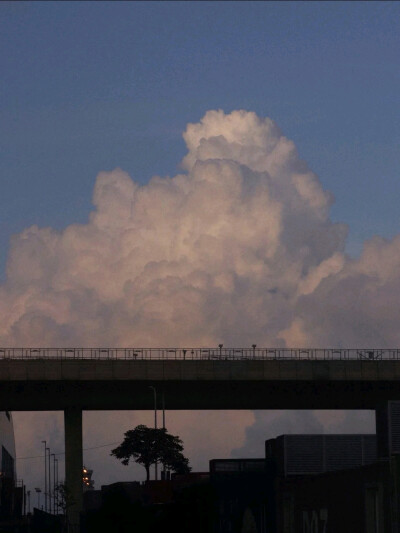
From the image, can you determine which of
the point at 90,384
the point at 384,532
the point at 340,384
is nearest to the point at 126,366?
the point at 90,384

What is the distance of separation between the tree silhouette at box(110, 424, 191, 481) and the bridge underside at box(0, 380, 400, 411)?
30345 mm

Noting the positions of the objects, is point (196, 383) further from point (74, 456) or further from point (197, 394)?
point (74, 456)

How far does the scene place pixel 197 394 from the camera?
11925 cm

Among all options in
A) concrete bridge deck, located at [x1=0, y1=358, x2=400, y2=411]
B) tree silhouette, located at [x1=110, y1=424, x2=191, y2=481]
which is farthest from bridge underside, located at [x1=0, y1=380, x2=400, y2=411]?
tree silhouette, located at [x1=110, y1=424, x2=191, y2=481]

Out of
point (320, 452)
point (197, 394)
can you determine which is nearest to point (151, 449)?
point (197, 394)

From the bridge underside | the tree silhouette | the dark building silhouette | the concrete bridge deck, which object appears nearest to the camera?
the dark building silhouette

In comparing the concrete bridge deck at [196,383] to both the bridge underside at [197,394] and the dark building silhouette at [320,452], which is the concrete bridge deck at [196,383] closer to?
the bridge underside at [197,394]

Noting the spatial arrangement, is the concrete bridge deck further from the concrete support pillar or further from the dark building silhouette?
the dark building silhouette

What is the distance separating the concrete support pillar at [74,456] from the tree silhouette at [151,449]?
1298 inches

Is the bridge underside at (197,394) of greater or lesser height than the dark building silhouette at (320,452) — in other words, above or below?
above

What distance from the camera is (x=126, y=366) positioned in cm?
11431

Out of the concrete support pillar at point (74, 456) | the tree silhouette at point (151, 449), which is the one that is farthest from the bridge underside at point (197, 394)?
the tree silhouette at point (151, 449)

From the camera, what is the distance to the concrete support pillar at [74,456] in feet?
376

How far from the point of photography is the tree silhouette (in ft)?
497
